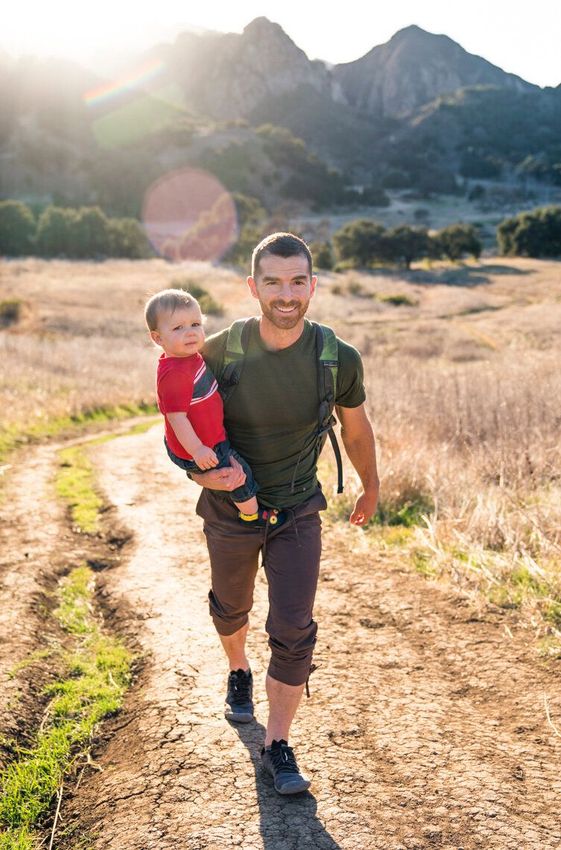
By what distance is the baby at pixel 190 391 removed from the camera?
2938mm

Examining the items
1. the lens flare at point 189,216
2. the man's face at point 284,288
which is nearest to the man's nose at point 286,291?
the man's face at point 284,288

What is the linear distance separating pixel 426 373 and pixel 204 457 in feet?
32.9

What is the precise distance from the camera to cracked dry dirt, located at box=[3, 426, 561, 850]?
272cm

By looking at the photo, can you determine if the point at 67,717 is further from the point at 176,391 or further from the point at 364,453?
the point at 364,453

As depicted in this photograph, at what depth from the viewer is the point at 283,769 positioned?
294 centimetres

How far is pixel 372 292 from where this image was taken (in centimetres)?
4247

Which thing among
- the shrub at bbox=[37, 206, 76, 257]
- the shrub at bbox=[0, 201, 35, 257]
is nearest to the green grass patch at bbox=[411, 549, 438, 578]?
the shrub at bbox=[37, 206, 76, 257]

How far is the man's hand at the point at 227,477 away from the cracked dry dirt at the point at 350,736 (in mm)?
1267

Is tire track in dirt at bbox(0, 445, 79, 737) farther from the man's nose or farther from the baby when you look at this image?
the man's nose

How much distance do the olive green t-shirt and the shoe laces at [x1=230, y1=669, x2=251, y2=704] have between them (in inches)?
41.5

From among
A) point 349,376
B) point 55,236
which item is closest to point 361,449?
point 349,376

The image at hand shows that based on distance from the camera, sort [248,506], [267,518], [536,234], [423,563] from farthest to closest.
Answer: [536,234] → [423,563] → [267,518] → [248,506]

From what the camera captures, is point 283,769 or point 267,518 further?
point 267,518

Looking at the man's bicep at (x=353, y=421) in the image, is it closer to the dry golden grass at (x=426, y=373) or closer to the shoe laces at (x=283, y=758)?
the shoe laces at (x=283, y=758)
